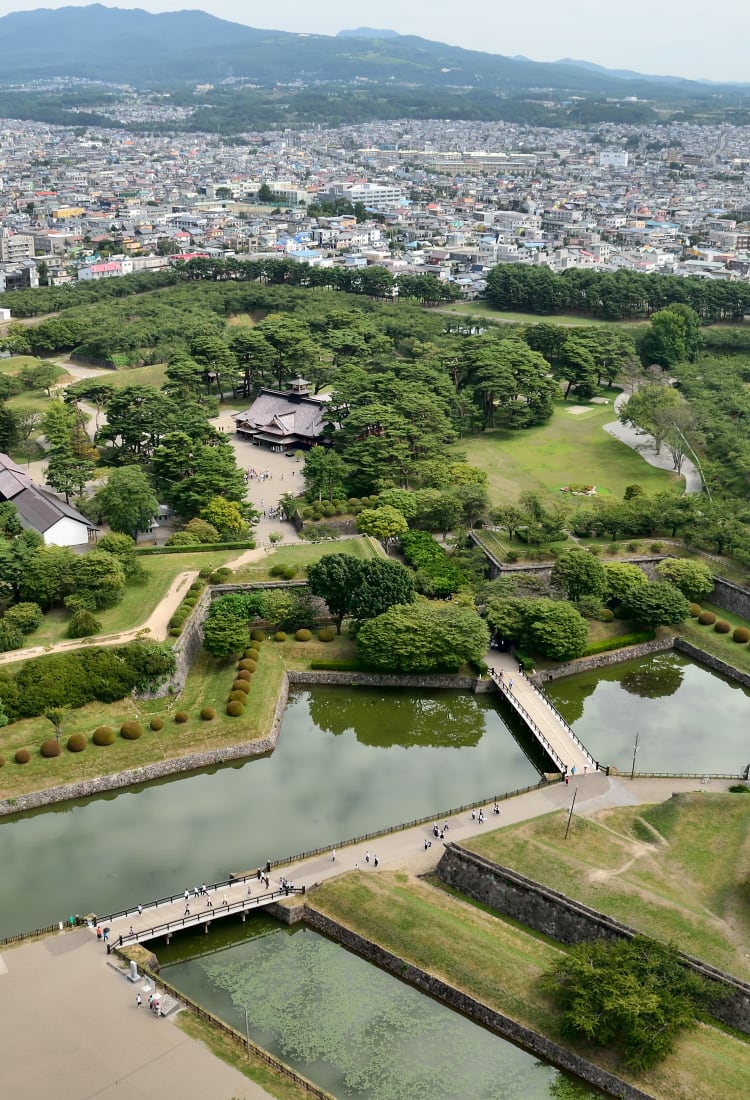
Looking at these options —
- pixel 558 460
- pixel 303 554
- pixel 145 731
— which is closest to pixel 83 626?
pixel 145 731

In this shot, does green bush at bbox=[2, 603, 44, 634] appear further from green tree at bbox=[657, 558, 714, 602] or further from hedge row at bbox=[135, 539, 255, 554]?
green tree at bbox=[657, 558, 714, 602]

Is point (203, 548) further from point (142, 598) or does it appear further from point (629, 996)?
point (629, 996)

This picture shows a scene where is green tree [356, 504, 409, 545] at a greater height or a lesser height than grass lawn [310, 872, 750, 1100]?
greater

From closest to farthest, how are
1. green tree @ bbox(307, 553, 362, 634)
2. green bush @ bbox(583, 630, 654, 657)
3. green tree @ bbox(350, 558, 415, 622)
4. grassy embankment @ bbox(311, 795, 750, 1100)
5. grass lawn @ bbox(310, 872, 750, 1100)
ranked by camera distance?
grass lawn @ bbox(310, 872, 750, 1100)
grassy embankment @ bbox(311, 795, 750, 1100)
green tree @ bbox(350, 558, 415, 622)
green tree @ bbox(307, 553, 362, 634)
green bush @ bbox(583, 630, 654, 657)

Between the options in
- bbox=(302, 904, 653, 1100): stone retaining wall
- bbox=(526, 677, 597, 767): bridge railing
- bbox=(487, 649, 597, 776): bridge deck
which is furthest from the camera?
bbox=(526, 677, 597, 767): bridge railing

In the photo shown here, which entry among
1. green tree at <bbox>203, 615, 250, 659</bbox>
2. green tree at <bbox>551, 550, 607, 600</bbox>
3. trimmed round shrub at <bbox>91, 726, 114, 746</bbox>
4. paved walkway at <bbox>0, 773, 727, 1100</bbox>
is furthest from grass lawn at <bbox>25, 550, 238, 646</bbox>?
paved walkway at <bbox>0, 773, 727, 1100</bbox>

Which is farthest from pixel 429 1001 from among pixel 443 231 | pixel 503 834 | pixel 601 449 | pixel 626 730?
pixel 443 231

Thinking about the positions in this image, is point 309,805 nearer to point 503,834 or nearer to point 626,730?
point 503,834
